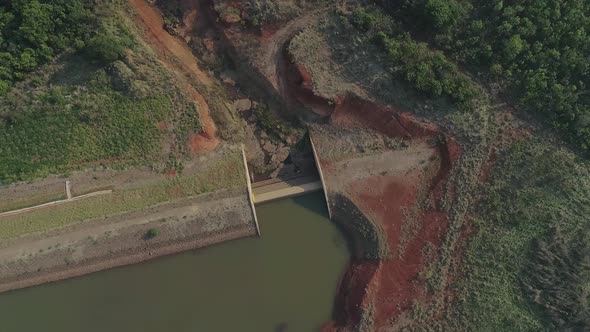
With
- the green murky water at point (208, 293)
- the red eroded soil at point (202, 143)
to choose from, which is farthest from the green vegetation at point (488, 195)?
the red eroded soil at point (202, 143)

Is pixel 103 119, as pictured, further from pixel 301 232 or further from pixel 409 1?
pixel 409 1

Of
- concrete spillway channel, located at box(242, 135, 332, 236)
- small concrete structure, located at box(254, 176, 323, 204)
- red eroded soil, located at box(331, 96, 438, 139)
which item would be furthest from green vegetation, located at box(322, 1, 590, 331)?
small concrete structure, located at box(254, 176, 323, 204)

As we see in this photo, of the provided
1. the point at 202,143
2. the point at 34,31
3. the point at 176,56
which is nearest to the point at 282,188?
the point at 202,143

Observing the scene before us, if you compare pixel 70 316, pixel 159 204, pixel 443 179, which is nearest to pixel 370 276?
pixel 443 179

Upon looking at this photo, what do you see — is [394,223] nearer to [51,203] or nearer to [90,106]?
[90,106]

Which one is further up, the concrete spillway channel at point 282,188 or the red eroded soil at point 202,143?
the red eroded soil at point 202,143

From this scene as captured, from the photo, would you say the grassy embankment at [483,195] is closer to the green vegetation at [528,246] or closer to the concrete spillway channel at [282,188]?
the green vegetation at [528,246]
